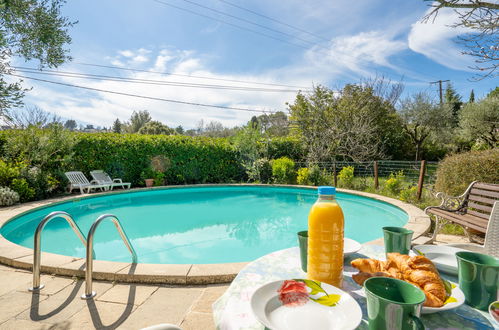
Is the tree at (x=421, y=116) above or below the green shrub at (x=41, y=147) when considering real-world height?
above

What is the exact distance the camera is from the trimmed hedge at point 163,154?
431 inches

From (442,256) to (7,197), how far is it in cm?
935

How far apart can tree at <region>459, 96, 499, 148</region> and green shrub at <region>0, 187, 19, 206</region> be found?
23501 millimetres

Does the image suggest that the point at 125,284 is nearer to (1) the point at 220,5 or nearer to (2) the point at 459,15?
(2) the point at 459,15

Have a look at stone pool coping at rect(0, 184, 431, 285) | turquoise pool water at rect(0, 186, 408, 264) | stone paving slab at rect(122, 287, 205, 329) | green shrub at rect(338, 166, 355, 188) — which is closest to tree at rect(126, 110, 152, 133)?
turquoise pool water at rect(0, 186, 408, 264)

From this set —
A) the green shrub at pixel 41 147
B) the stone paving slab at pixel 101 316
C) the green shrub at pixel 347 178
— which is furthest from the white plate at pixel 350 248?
the green shrub at pixel 41 147

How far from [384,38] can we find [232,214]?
1261cm

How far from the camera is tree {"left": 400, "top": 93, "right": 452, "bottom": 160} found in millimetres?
19625

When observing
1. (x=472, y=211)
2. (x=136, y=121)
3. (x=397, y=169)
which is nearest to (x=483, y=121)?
(x=397, y=169)

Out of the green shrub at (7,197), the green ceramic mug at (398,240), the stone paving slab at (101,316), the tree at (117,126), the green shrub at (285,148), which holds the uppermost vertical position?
the tree at (117,126)

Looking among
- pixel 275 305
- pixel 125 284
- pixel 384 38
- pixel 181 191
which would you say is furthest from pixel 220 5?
pixel 275 305

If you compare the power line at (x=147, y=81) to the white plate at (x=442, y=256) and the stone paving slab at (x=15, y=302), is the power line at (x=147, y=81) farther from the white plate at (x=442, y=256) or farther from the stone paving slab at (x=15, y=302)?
the white plate at (x=442, y=256)

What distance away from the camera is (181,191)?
1155 centimetres

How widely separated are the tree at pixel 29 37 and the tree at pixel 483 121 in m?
21.9
